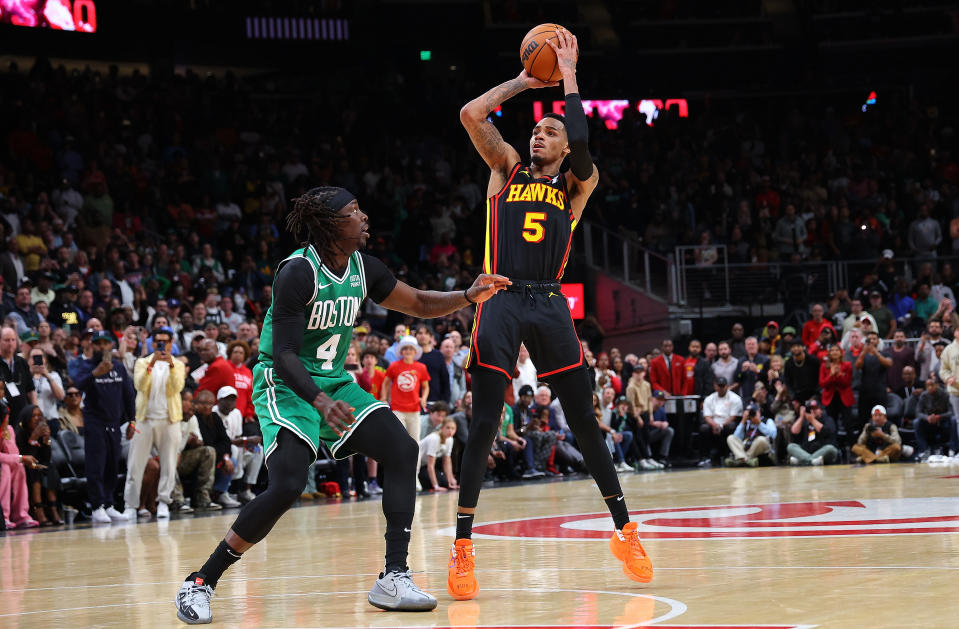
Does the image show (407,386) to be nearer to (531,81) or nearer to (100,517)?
(100,517)

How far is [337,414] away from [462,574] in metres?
1.09

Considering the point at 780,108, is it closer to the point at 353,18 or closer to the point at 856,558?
the point at 353,18

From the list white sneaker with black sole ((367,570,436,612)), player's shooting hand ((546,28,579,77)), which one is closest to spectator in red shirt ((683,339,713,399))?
player's shooting hand ((546,28,579,77))

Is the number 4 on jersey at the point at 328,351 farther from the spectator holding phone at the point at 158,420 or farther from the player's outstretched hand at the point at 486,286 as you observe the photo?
the spectator holding phone at the point at 158,420

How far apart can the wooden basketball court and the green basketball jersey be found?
106cm

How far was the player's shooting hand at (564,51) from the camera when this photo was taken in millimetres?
6449

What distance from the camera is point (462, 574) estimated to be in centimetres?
577

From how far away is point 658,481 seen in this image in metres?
14.4

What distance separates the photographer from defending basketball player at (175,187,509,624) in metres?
5.40

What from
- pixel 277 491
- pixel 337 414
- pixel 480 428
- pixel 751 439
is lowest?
pixel 751 439

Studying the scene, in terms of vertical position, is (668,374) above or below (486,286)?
below

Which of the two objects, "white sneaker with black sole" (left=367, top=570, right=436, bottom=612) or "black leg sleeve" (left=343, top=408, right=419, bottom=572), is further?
"black leg sleeve" (left=343, top=408, right=419, bottom=572)

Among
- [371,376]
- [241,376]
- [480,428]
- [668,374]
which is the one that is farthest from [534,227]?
[668,374]

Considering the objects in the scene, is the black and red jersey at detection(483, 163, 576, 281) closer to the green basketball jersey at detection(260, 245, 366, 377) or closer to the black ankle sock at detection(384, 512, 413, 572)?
the green basketball jersey at detection(260, 245, 366, 377)
